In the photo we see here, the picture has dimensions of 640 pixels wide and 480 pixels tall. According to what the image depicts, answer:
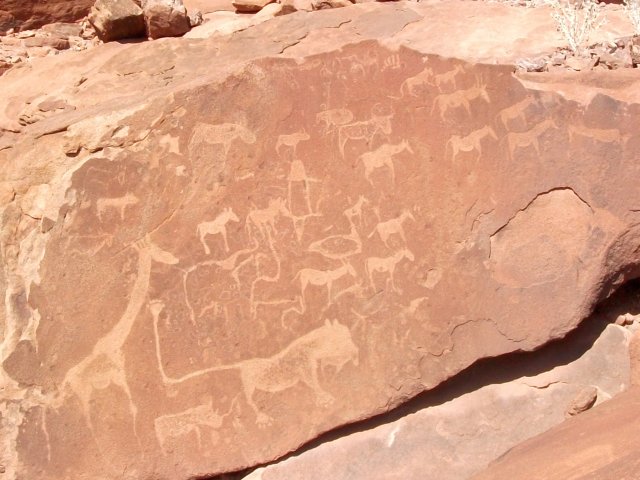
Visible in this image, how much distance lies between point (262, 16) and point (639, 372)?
8.56 ft

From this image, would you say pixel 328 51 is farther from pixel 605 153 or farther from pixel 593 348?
pixel 593 348

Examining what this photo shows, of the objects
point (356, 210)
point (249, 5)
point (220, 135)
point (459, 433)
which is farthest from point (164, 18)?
point (459, 433)

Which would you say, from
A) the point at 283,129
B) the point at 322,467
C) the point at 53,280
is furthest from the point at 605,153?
the point at 53,280

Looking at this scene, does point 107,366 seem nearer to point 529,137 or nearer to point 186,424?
point 186,424

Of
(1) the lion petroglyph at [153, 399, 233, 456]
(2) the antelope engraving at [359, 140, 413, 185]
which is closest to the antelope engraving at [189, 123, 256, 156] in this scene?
(2) the antelope engraving at [359, 140, 413, 185]

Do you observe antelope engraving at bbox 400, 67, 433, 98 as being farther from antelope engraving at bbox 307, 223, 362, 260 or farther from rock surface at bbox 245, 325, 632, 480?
rock surface at bbox 245, 325, 632, 480

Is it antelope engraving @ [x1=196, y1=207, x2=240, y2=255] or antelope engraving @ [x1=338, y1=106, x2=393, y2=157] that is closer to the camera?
antelope engraving @ [x1=196, y1=207, x2=240, y2=255]

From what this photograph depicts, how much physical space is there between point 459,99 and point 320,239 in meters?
0.73

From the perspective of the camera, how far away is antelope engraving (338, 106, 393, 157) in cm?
275

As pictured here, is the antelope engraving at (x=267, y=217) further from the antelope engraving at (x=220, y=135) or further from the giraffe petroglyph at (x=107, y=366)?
the giraffe petroglyph at (x=107, y=366)

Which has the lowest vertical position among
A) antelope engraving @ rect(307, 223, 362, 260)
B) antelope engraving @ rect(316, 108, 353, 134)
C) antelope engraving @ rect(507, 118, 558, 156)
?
antelope engraving @ rect(307, 223, 362, 260)

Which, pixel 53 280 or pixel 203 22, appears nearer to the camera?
pixel 53 280

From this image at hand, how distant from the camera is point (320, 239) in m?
2.68

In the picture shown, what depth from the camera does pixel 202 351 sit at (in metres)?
2.59
